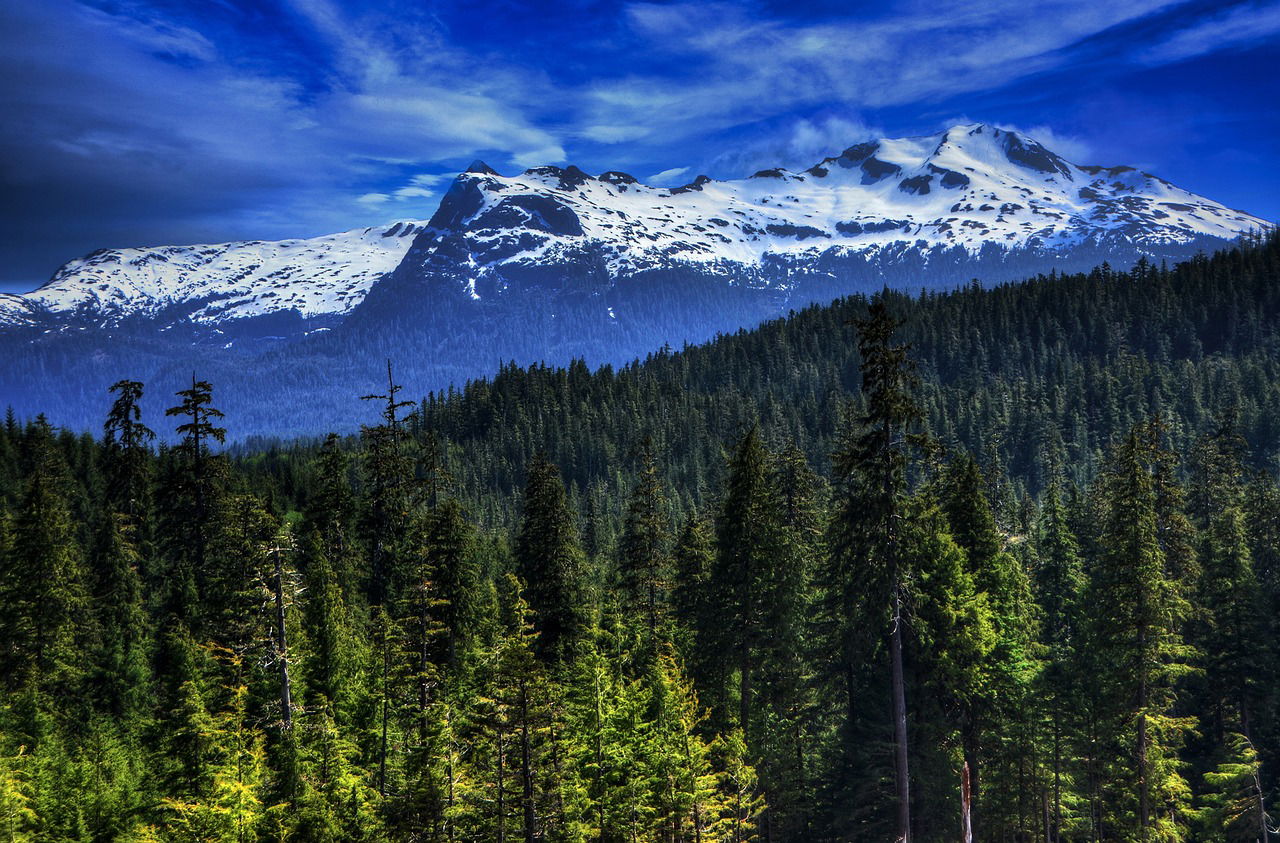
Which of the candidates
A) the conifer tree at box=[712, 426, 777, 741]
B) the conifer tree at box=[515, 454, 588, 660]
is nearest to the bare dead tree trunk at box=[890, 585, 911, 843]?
the conifer tree at box=[712, 426, 777, 741]

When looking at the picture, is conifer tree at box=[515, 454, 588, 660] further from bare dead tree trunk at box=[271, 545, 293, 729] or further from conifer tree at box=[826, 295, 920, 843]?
conifer tree at box=[826, 295, 920, 843]

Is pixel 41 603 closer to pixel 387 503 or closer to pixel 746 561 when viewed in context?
pixel 387 503

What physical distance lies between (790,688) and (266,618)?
21114 mm

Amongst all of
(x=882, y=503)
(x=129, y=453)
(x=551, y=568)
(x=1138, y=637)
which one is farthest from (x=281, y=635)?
(x=1138, y=637)

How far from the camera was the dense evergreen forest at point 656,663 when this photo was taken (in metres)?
24.7

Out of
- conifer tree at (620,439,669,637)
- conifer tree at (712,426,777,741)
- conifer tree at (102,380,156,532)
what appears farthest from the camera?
conifer tree at (102,380,156,532)

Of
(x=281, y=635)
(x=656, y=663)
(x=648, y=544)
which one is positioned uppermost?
(x=648, y=544)

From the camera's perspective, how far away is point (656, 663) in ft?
103

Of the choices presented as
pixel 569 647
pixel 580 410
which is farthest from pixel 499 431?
pixel 569 647

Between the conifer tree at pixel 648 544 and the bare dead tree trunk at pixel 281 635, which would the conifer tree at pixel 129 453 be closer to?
the bare dead tree trunk at pixel 281 635

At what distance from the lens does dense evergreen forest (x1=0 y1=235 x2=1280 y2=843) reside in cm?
2466

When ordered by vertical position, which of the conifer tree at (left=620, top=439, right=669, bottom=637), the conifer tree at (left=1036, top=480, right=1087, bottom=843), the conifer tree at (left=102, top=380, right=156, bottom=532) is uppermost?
the conifer tree at (left=102, top=380, right=156, bottom=532)

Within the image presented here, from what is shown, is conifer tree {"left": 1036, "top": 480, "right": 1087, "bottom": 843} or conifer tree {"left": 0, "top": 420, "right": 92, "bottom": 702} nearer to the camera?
conifer tree {"left": 1036, "top": 480, "right": 1087, "bottom": 843}

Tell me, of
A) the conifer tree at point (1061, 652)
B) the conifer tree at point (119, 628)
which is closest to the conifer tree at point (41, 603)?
the conifer tree at point (119, 628)
